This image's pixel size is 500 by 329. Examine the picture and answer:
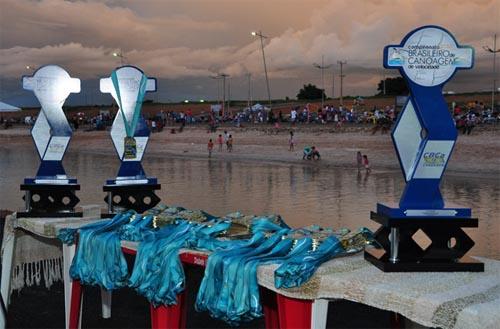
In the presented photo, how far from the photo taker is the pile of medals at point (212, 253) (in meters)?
3.24

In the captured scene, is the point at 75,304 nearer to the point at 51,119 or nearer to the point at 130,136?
the point at 130,136

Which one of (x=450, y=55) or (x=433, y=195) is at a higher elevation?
(x=450, y=55)

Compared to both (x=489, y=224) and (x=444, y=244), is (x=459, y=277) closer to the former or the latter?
(x=444, y=244)

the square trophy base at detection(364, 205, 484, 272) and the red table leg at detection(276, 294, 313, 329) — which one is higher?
the square trophy base at detection(364, 205, 484, 272)

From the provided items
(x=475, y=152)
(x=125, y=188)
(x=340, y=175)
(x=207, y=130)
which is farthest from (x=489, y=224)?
(x=207, y=130)

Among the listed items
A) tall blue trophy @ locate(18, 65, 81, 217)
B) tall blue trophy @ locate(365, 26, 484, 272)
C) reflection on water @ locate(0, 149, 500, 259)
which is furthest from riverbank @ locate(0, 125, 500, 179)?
tall blue trophy @ locate(365, 26, 484, 272)

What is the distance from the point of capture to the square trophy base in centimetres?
317

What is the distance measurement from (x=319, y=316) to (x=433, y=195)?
898mm

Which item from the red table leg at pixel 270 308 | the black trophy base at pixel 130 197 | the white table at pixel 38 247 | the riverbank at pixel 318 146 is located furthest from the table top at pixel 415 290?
the riverbank at pixel 318 146

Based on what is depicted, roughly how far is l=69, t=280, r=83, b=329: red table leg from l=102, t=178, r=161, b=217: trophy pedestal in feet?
3.76

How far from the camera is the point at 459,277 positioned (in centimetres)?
306

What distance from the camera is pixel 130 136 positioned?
6.05 meters

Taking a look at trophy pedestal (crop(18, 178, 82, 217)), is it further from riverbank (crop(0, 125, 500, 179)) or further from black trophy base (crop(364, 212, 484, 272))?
riverbank (crop(0, 125, 500, 179))

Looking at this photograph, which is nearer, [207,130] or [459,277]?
[459,277]
